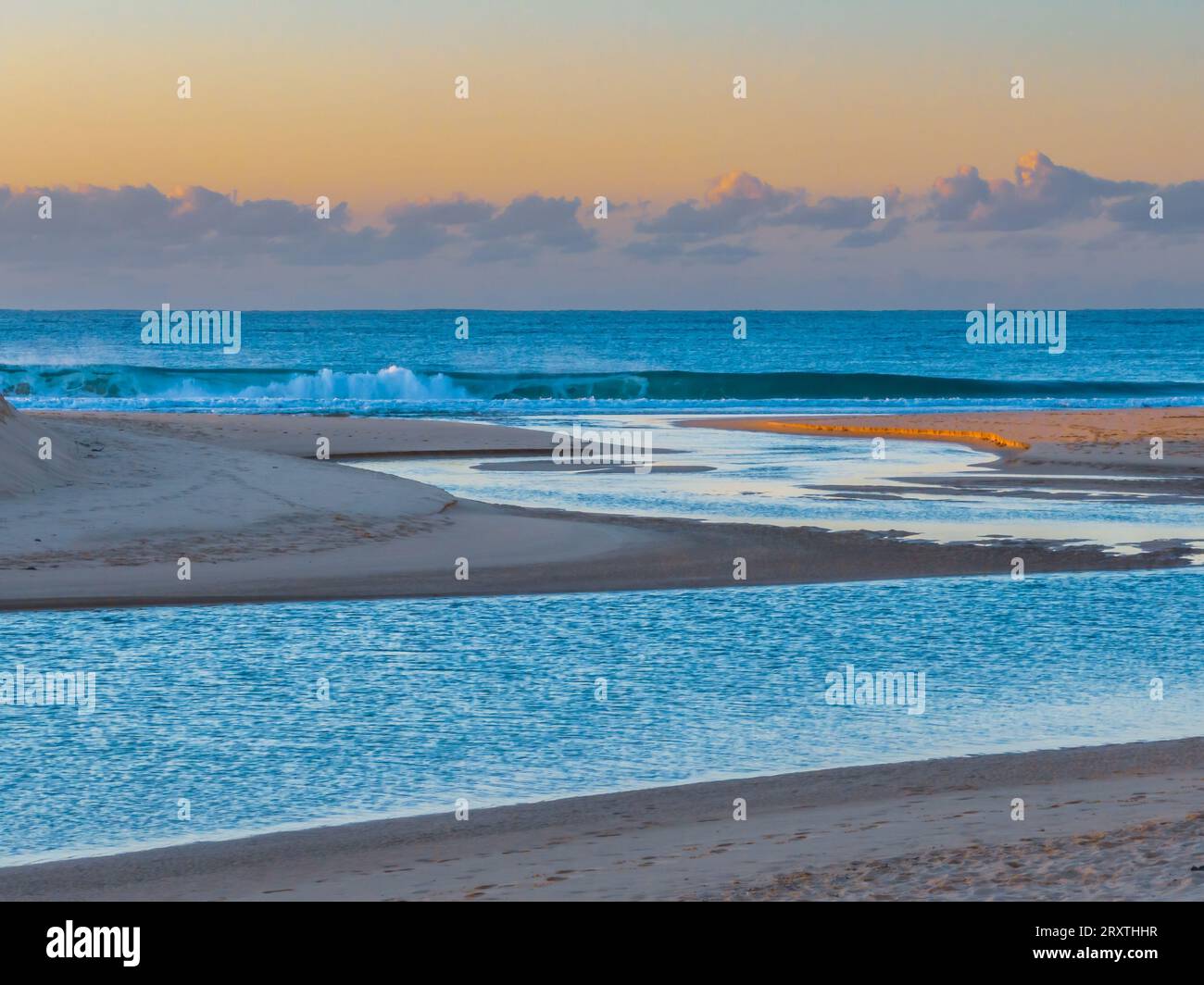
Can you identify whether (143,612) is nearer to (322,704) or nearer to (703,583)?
(322,704)

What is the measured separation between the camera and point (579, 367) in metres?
98.6

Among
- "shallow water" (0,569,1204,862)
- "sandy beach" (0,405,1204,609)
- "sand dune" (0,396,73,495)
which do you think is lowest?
"shallow water" (0,569,1204,862)

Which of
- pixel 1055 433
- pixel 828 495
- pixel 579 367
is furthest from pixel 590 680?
pixel 579 367

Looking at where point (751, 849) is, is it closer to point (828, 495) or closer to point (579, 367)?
point (828, 495)

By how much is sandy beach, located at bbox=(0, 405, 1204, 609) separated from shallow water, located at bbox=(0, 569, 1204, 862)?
1082 mm

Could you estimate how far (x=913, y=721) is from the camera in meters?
10.5

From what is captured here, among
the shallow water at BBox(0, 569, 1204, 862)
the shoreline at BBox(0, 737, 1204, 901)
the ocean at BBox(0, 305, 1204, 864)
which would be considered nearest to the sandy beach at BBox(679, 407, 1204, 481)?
the ocean at BBox(0, 305, 1204, 864)

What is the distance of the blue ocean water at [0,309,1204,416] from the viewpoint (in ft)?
210

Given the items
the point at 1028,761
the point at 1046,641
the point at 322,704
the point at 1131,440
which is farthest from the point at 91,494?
the point at 1131,440

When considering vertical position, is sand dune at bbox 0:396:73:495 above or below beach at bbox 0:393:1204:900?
above

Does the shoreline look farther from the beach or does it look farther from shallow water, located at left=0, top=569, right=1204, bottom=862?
shallow water, located at left=0, top=569, right=1204, bottom=862

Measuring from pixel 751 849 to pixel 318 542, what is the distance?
13.0 metres

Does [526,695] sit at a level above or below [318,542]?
below

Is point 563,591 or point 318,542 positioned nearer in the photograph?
point 563,591
